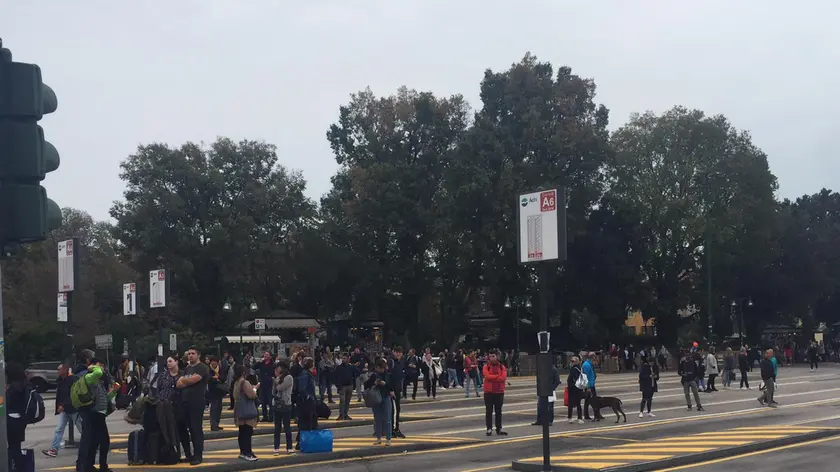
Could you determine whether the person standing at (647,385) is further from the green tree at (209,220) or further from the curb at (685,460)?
the green tree at (209,220)

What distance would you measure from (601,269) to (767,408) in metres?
34.7

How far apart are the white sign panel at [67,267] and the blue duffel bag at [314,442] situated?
547 cm

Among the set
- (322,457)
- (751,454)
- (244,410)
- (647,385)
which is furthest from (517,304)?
(244,410)

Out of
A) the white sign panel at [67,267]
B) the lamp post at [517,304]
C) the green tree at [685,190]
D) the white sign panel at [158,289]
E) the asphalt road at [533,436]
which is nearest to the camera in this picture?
the asphalt road at [533,436]

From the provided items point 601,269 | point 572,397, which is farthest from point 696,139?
point 572,397

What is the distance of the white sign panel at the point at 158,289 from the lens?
29312 millimetres

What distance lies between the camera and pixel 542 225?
14141mm

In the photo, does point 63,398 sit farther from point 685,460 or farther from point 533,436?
point 685,460

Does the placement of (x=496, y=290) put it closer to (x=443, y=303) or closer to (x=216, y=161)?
(x=443, y=303)

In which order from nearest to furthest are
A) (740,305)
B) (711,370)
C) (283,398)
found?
1. (283,398)
2. (711,370)
3. (740,305)

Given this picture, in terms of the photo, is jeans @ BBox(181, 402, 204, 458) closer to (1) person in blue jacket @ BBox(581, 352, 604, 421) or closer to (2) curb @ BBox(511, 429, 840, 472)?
(2) curb @ BBox(511, 429, 840, 472)

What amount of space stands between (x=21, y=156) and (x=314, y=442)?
38.0ft

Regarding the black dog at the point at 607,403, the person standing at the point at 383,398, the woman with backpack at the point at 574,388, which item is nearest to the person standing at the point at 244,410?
the person standing at the point at 383,398

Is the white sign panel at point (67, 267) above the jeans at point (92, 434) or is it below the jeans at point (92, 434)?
above
